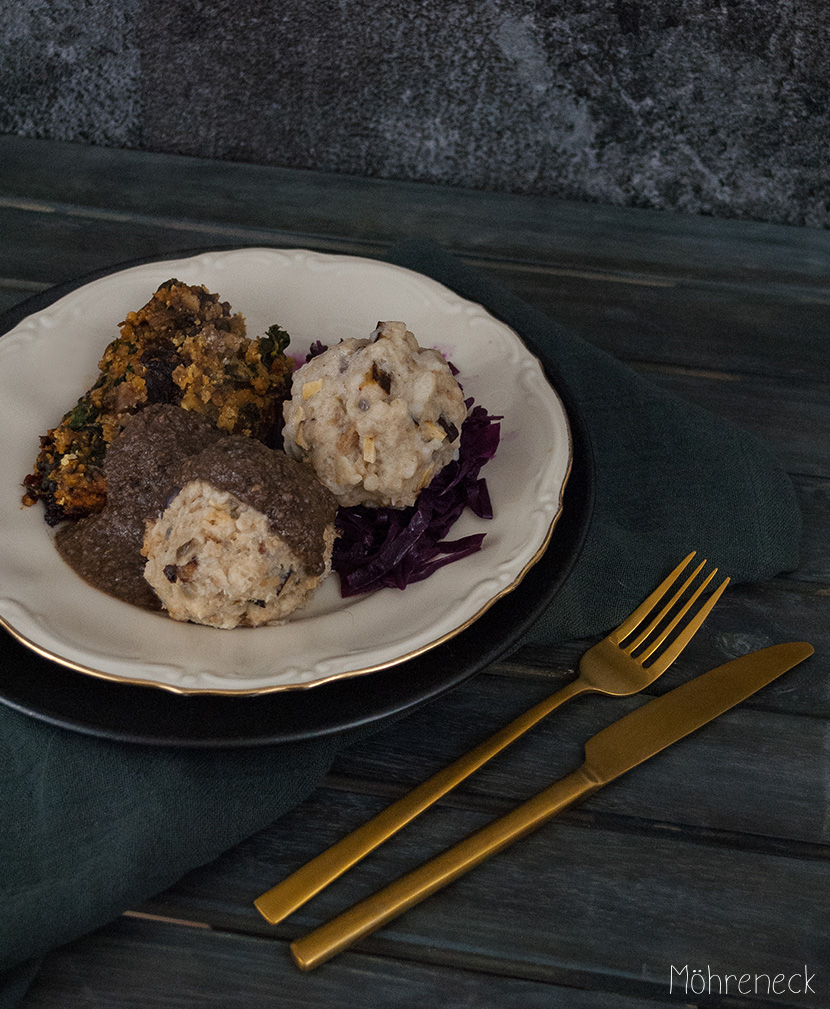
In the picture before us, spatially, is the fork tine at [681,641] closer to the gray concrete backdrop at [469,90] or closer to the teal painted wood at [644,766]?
the teal painted wood at [644,766]

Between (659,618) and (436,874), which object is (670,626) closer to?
(659,618)

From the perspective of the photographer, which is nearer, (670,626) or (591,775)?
(591,775)

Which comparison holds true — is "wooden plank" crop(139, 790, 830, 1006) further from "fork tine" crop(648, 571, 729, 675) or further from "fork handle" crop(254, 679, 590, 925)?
"fork tine" crop(648, 571, 729, 675)

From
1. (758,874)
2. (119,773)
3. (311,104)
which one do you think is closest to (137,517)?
(119,773)

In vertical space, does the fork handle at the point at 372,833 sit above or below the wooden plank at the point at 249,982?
above

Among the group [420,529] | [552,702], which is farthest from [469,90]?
[552,702]

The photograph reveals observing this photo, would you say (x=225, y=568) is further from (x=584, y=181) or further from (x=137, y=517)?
(x=584, y=181)

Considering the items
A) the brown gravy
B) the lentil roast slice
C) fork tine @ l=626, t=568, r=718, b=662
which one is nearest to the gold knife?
fork tine @ l=626, t=568, r=718, b=662

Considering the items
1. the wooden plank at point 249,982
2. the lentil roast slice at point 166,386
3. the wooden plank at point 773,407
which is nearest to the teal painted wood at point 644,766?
the wooden plank at point 249,982
